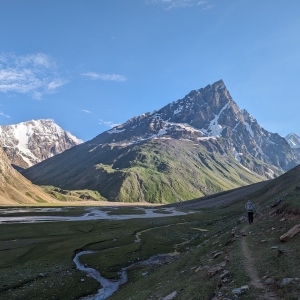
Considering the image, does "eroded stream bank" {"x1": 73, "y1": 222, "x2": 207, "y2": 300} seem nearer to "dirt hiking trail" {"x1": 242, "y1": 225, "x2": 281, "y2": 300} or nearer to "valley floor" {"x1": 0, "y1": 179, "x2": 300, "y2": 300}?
"valley floor" {"x1": 0, "y1": 179, "x2": 300, "y2": 300}

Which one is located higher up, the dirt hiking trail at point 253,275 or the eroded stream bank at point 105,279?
the dirt hiking trail at point 253,275

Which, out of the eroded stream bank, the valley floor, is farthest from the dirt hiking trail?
the eroded stream bank

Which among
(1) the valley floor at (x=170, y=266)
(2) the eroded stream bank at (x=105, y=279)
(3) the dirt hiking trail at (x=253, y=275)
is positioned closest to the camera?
(3) the dirt hiking trail at (x=253, y=275)

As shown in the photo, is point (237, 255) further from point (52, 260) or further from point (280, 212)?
point (52, 260)

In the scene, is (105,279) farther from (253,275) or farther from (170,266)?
(253,275)

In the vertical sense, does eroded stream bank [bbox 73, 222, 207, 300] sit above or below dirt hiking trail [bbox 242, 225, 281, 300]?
below

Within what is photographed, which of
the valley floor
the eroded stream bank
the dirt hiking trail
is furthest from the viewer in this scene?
the eroded stream bank

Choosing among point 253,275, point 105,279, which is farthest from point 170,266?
point 253,275

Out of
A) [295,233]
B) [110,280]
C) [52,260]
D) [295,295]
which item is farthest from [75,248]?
[295,295]

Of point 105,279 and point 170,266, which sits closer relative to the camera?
point 170,266

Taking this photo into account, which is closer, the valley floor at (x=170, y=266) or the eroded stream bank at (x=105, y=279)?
the valley floor at (x=170, y=266)

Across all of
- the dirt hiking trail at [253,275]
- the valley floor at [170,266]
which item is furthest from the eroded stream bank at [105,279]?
the dirt hiking trail at [253,275]

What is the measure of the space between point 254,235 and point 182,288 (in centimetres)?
1542

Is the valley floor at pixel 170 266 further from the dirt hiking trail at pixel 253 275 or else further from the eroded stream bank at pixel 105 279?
the eroded stream bank at pixel 105 279
